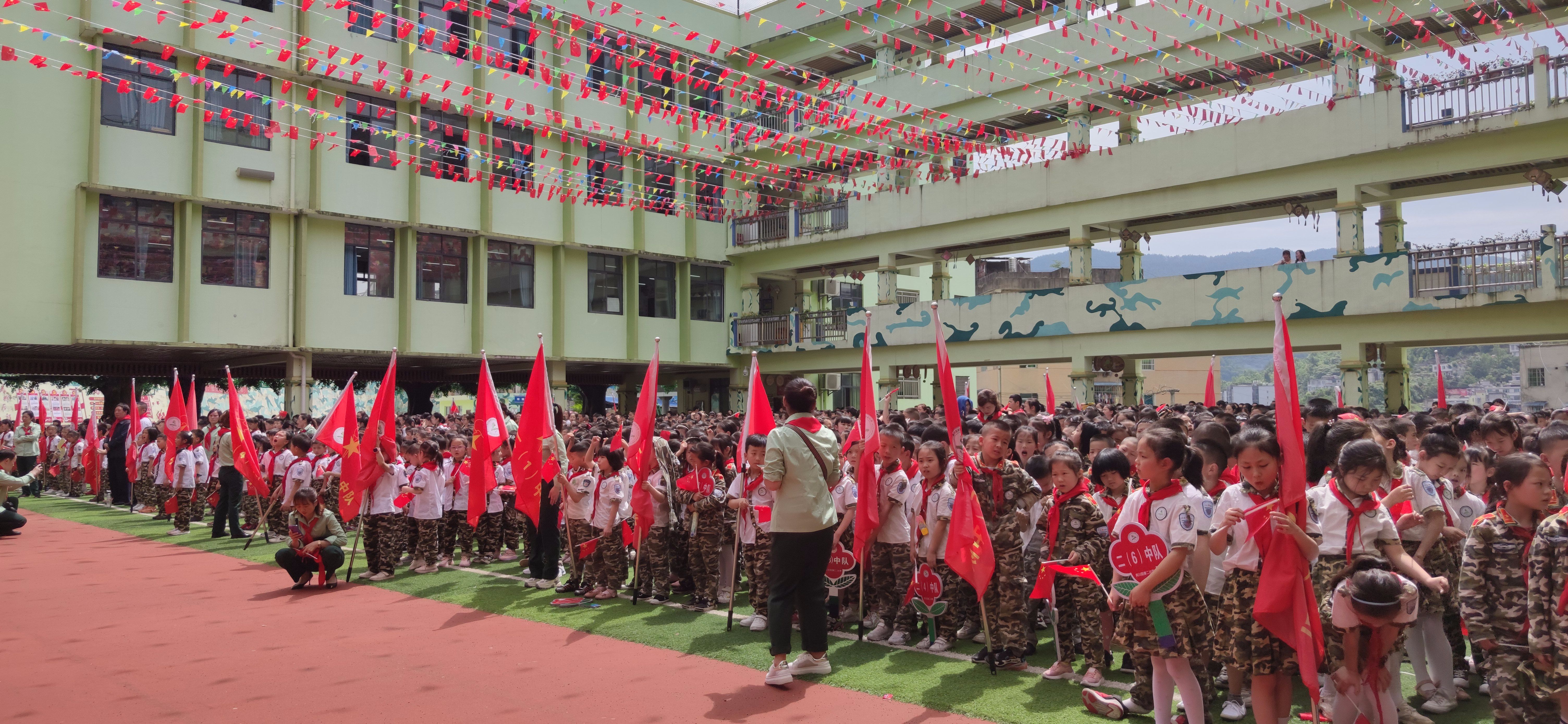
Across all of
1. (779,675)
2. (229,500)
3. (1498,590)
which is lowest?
(779,675)

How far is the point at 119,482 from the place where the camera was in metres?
18.2

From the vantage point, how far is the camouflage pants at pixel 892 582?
7273 millimetres

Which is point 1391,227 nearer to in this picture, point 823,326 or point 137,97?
point 823,326

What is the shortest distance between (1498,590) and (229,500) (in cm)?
1399

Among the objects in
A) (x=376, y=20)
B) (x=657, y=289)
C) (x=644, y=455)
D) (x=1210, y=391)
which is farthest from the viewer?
(x=657, y=289)

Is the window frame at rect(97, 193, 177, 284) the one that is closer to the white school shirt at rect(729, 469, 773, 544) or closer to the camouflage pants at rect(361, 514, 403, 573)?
the camouflage pants at rect(361, 514, 403, 573)

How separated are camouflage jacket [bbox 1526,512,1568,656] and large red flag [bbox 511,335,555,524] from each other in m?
7.30

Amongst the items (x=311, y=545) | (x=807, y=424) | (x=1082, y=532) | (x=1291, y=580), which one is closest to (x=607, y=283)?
(x=311, y=545)

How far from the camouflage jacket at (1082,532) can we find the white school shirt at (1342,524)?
138cm

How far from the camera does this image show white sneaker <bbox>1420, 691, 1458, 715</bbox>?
5.27 metres

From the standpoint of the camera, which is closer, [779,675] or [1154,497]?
[1154,497]

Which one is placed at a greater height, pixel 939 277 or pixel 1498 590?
pixel 939 277

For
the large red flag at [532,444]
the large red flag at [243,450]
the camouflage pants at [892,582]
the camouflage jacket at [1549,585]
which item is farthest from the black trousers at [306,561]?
the camouflage jacket at [1549,585]

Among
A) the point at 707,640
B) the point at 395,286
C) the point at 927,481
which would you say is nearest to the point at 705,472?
the point at 707,640
